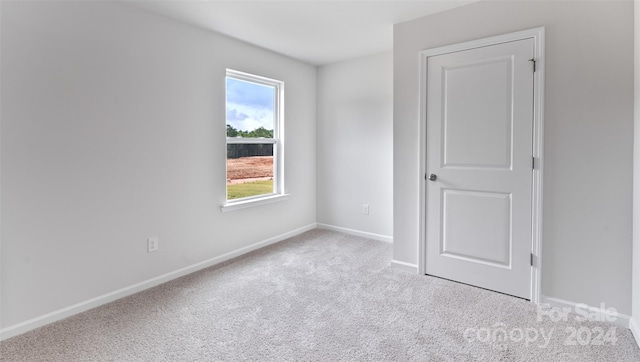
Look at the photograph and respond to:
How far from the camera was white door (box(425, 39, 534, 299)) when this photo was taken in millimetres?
2436

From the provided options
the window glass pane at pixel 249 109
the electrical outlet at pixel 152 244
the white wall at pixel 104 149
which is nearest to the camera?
the white wall at pixel 104 149

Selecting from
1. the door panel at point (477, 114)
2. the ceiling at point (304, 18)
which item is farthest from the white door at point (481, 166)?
the ceiling at point (304, 18)

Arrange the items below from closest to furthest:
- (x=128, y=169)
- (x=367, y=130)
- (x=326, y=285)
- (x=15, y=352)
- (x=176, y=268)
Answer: (x=15, y=352) → (x=128, y=169) → (x=326, y=285) → (x=176, y=268) → (x=367, y=130)

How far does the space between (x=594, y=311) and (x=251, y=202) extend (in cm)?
303

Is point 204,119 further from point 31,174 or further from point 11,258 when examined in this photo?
point 11,258

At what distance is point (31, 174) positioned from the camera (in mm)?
2105

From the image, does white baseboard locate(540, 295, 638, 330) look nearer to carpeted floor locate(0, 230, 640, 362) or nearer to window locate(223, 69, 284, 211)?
carpeted floor locate(0, 230, 640, 362)

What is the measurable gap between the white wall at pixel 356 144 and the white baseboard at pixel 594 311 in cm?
187

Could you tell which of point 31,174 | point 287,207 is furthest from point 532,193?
point 31,174

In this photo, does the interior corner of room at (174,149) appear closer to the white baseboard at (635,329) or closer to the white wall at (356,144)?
the white baseboard at (635,329)

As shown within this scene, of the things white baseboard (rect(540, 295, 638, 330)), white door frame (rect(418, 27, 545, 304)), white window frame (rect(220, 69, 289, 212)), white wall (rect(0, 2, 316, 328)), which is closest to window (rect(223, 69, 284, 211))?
white window frame (rect(220, 69, 289, 212))

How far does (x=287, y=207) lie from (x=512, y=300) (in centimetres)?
261

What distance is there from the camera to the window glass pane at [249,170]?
3.56 metres

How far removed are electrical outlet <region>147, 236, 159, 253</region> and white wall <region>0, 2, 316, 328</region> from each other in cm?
4
